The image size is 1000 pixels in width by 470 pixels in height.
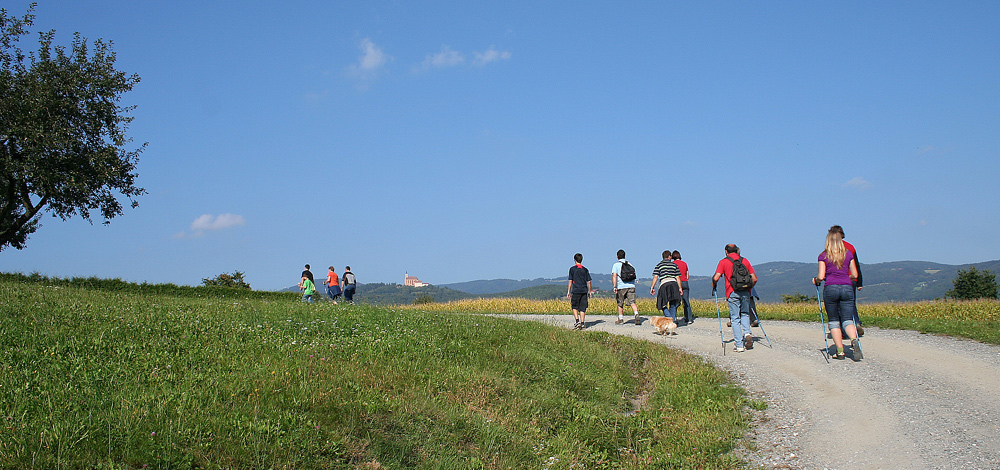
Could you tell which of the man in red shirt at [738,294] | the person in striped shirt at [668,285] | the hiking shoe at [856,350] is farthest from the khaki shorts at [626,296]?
the hiking shoe at [856,350]

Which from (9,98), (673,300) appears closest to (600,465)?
(673,300)

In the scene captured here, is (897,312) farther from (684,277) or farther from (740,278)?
(740,278)

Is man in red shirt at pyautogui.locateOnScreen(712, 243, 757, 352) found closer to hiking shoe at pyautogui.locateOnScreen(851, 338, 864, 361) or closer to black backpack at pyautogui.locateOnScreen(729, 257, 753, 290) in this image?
black backpack at pyautogui.locateOnScreen(729, 257, 753, 290)

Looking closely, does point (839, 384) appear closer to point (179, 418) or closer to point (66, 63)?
point (179, 418)

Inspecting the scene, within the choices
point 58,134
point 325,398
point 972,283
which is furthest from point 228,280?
point 972,283

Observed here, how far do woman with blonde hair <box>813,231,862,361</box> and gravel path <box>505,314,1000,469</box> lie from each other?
0.47 meters

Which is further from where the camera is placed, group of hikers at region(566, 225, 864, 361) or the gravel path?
group of hikers at region(566, 225, 864, 361)

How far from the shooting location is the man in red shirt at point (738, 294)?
1231 centimetres

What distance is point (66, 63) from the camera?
87.6 feet

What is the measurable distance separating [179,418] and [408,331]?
16.9 ft

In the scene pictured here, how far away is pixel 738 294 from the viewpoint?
12422 mm

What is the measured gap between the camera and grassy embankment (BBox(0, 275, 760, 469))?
5.02 meters

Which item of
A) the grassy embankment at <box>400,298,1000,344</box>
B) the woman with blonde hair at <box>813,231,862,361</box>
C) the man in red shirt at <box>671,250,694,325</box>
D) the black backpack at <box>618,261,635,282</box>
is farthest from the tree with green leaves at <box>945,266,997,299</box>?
the woman with blonde hair at <box>813,231,862,361</box>

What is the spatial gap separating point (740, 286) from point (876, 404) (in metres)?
4.89
